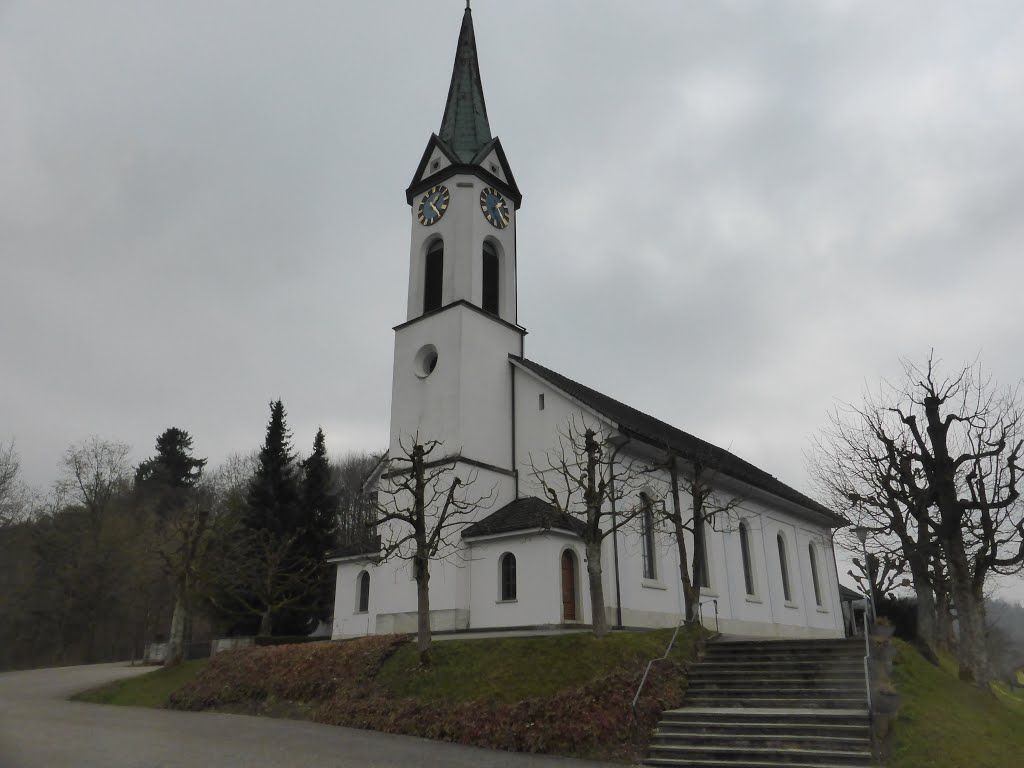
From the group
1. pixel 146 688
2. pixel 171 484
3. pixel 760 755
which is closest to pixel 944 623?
pixel 760 755

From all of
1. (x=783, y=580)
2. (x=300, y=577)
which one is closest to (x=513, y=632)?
(x=783, y=580)

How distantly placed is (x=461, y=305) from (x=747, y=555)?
644 inches

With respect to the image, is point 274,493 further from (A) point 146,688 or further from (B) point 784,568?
(B) point 784,568

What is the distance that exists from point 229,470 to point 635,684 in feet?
207

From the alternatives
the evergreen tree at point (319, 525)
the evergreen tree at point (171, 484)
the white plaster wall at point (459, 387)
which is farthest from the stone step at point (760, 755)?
the evergreen tree at point (171, 484)

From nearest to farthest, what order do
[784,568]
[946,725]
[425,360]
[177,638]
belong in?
[946,725]
[177,638]
[425,360]
[784,568]

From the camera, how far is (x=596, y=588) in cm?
1745

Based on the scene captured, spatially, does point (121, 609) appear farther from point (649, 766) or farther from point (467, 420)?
point (649, 766)

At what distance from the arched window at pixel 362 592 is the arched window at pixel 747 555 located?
1530 cm

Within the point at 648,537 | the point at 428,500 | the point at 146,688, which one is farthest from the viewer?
the point at 648,537

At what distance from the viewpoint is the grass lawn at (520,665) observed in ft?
48.5

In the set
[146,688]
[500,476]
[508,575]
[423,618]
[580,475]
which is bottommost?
[146,688]

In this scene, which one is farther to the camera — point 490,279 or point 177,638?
point 490,279

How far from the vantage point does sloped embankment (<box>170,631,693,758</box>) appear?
520 inches
